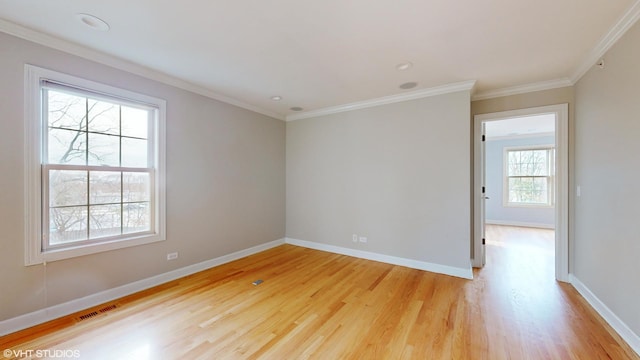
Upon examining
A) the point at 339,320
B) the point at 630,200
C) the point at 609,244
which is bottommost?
the point at 339,320

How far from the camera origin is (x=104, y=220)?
2596 mm

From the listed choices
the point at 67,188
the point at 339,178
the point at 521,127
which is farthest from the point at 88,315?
the point at 521,127

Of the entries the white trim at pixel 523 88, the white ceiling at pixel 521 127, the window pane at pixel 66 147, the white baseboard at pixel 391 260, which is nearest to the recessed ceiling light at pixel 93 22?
the window pane at pixel 66 147

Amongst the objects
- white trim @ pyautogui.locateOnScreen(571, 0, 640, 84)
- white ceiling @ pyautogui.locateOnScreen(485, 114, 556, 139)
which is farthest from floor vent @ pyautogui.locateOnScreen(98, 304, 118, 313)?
white ceiling @ pyautogui.locateOnScreen(485, 114, 556, 139)

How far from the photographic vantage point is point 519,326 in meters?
2.13

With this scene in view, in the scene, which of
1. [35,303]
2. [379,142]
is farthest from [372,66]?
[35,303]

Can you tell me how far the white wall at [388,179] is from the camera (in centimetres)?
328

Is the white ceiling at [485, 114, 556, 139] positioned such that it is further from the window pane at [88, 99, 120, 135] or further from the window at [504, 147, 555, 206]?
the window pane at [88, 99, 120, 135]

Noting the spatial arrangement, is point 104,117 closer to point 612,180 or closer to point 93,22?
point 93,22

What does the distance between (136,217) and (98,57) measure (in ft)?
A: 5.69

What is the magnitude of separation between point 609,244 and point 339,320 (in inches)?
100

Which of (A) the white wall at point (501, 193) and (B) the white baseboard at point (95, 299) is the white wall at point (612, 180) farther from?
(A) the white wall at point (501, 193)

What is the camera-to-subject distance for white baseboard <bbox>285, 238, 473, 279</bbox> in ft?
10.6

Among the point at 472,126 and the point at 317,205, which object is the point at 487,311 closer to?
the point at 472,126
